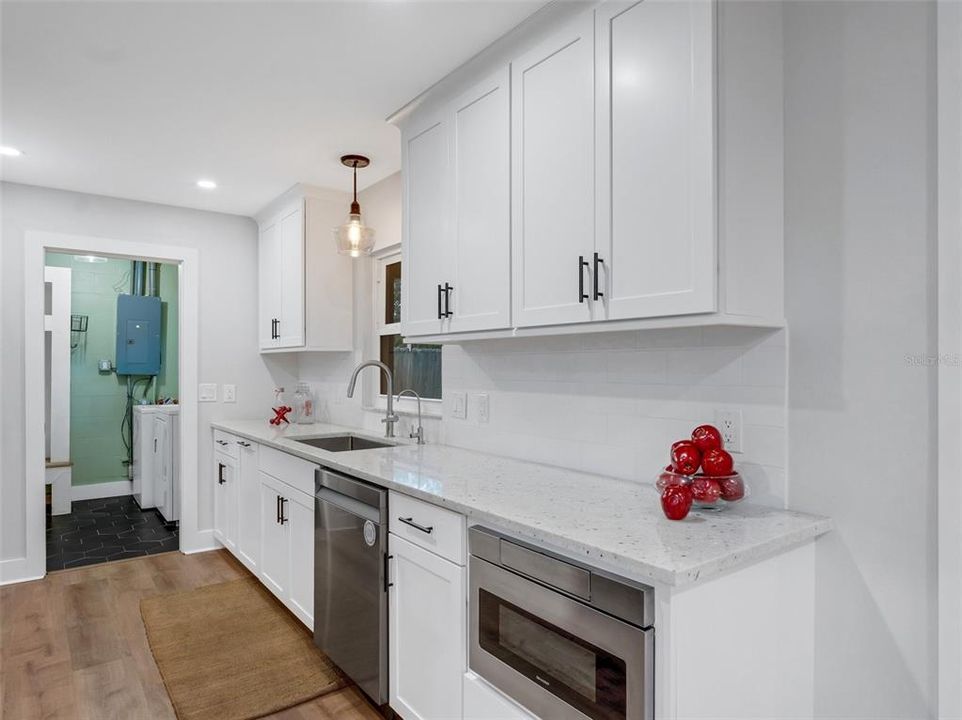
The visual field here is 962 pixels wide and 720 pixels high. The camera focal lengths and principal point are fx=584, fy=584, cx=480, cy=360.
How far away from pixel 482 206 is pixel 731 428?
44.9 inches

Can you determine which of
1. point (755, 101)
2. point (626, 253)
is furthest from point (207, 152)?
point (755, 101)

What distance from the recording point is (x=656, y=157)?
152 centimetres

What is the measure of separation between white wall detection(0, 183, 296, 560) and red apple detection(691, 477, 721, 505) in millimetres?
3656

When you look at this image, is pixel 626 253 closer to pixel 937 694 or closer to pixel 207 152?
pixel 937 694

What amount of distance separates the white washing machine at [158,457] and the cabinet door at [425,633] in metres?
3.46

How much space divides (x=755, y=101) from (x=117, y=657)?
3298 millimetres

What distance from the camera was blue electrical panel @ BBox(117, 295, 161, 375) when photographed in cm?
558

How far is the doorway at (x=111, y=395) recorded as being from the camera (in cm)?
496

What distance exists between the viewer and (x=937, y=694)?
1304 mm

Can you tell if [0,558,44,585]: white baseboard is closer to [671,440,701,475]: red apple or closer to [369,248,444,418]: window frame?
[369,248,444,418]: window frame

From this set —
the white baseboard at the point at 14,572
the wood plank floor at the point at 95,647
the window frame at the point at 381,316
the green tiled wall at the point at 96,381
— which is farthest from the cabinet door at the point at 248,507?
the green tiled wall at the point at 96,381

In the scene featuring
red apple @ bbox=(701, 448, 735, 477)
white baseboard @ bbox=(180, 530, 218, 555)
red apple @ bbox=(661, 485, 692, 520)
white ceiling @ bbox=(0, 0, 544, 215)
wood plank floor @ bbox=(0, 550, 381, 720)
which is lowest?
wood plank floor @ bbox=(0, 550, 381, 720)

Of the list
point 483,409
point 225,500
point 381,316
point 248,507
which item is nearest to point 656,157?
point 483,409

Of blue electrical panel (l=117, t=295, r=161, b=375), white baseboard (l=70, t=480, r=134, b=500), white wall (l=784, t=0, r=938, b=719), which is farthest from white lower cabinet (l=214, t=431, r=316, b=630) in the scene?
white baseboard (l=70, t=480, r=134, b=500)
